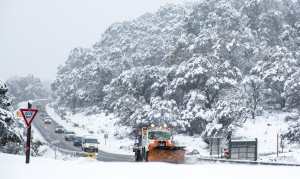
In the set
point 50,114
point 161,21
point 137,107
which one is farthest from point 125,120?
point 50,114

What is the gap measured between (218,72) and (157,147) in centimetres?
3379

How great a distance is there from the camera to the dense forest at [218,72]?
193 ft

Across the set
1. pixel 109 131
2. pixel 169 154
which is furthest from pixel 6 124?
pixel 109 131

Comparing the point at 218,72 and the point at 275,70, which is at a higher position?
the point at 275,70

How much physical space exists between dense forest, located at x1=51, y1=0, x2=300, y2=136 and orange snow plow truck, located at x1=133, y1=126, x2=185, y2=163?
73.9 ft

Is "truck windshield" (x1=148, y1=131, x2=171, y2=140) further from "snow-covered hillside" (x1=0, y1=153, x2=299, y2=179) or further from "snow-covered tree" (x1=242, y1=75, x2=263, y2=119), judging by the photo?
"snow-covered tree" (x1=242, y1=75, x2=263, y2=119)

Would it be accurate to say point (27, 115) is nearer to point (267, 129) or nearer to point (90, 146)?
point (90, 146)

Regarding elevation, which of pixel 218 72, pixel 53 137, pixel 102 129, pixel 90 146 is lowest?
pixel 53 137

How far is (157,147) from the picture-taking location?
28.8m

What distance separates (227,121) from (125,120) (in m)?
18.2

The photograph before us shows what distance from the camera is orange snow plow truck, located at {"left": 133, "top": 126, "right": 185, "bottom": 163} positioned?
2842 cm

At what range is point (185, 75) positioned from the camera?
204ft

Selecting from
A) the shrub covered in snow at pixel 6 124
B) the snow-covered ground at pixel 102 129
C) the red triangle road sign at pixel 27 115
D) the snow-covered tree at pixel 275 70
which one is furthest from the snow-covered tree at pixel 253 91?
the red triangle road sign at pixel 27 115

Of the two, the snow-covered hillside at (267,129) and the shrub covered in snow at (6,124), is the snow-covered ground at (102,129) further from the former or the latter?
the shrub covered in snow at (6,124)
